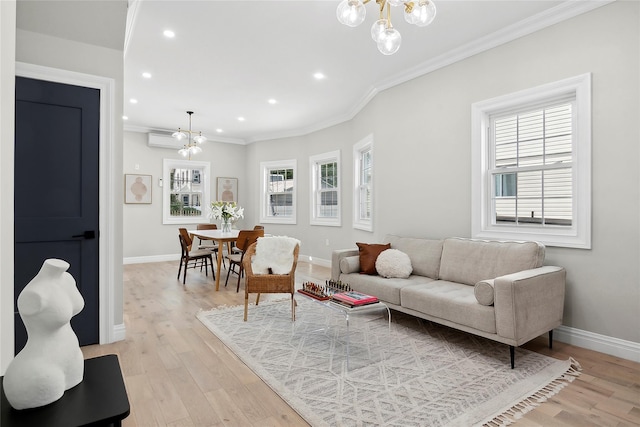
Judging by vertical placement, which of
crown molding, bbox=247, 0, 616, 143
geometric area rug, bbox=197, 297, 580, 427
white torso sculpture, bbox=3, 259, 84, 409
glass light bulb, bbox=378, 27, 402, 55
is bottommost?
geometric area rug, bbox=197, 297, 580, 427

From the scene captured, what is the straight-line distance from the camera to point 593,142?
2840 millimetres

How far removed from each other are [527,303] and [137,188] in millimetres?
7174

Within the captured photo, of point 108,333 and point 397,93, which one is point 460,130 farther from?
point 108,333

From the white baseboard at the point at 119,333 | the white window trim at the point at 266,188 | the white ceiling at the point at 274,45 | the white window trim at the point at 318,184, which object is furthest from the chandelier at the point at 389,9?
the white window trim at the point at 266,188

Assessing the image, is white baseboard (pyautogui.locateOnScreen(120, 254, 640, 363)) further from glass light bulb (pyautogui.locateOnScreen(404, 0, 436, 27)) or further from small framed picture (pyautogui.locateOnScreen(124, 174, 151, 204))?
small framed picture (pyautogui.locateOnScreen(124, 174, 151, 204))

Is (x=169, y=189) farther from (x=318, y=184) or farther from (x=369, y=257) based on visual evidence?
(x=369, y=257)

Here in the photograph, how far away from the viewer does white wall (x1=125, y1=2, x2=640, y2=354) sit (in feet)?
8.75

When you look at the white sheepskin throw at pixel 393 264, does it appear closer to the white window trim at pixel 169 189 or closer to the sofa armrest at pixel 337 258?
the sofa armrest at pixel 337 258

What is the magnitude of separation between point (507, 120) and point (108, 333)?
4258 millimetres

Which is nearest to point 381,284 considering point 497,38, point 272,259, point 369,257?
point 369,257

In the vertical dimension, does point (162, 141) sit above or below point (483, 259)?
above

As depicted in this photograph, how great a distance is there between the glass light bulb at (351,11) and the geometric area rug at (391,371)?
225 cm

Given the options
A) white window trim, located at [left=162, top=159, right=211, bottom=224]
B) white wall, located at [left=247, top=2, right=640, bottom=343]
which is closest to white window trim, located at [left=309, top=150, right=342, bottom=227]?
white wall, located at [left=247, top=2, right=640, bottom=343]

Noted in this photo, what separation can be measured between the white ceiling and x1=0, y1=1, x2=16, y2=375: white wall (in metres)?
1.24
